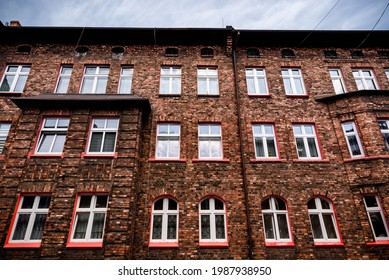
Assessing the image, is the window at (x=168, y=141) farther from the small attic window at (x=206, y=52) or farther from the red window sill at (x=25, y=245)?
the red window sill at (x=25, y=245)

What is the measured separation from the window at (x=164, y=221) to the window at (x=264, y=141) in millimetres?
4314

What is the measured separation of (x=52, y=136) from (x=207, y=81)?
7689mm

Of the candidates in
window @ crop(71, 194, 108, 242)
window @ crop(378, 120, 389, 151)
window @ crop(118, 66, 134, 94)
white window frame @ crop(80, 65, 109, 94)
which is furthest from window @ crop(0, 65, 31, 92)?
window @ crop(378, 120, 389, 151)

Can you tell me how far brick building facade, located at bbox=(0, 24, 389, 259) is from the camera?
27.1 ft

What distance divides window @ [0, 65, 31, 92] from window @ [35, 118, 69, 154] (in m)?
3.41

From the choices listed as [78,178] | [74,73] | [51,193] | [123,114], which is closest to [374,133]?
[123,114]

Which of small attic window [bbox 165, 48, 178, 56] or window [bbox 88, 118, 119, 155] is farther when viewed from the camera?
small attic window [bbox 165, 48, 178, 56]

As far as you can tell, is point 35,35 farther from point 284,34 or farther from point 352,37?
point 352,37

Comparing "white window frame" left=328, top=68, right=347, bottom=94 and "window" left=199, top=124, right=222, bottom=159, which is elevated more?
"white window frame" left=328, top=68, right=347, bottom=94

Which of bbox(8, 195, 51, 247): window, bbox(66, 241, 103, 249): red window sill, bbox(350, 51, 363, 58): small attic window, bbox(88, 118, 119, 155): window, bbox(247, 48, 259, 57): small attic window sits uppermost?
bbox(247, 48, 259, 57): small attic window

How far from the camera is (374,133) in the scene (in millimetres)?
9719

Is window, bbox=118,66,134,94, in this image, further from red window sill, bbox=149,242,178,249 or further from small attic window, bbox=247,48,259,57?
red window sill, bbox=149,242,178,249

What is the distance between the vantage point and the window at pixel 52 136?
30.7ft

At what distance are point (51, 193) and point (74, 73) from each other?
6.42m
